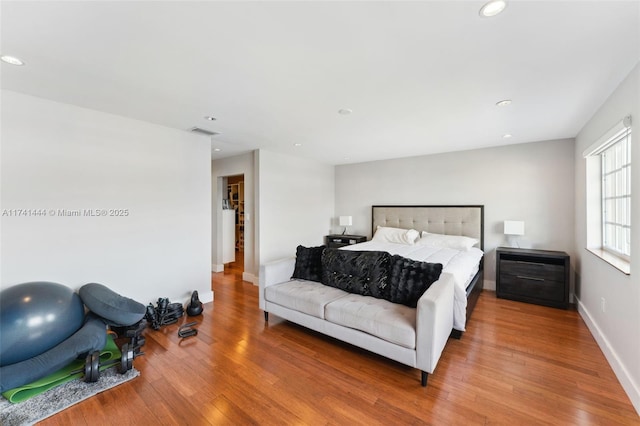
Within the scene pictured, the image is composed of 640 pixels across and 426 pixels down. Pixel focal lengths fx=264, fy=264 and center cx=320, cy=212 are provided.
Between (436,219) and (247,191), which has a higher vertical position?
(247,191)

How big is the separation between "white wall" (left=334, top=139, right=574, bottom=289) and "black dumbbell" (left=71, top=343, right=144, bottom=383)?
4.55 m

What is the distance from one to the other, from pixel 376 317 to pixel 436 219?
10.1 ft

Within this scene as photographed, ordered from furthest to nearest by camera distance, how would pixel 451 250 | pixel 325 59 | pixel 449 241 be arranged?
pixel 449 241 < pixel 451 250 < pixel 325 59

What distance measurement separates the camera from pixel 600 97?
234cm

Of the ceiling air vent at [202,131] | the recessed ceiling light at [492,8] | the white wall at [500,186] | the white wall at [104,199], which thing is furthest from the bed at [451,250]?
the ceiling air vent at [202,131]

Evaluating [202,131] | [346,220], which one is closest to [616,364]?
[346,220]

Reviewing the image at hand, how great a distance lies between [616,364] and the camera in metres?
2.07

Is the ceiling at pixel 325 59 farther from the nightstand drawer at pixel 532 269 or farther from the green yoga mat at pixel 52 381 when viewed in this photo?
the green yoga mat at pixel 52 381

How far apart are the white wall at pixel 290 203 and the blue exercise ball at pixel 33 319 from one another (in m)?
2.49

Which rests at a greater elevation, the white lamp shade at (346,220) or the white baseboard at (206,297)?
the white lamp shade at (346,220)

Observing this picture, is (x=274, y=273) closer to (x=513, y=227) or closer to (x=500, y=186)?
(x=513, y=227)

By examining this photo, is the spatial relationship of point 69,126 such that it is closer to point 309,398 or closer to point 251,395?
point 251,395

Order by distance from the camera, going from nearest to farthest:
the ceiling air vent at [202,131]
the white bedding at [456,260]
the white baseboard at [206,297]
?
1. the white bedding at [456,260]
2. the ceiling air vent at [202,131]
3. the white baseboard at [206,297]

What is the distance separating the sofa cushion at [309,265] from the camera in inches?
125
